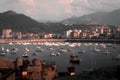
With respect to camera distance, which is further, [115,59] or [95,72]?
[115,59]

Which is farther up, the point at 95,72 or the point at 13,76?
the point at 95,72

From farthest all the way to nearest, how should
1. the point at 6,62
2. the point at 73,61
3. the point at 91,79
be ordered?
the point at 73,61
the point at 6,62
the point at 91,79

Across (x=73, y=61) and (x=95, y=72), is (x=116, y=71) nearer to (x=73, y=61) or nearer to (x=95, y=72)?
(x=95, y=72)

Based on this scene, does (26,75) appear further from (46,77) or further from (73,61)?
(73,61)

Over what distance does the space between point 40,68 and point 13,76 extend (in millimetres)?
2621

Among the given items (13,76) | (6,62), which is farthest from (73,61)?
(13,76)

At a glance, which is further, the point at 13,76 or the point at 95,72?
the point at 13,76

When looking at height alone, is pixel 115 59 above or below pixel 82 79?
below

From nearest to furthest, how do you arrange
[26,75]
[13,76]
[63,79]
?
[63,79]
[26,75]
[13,76]

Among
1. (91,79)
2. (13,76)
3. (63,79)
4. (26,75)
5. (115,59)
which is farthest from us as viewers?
(115,59)

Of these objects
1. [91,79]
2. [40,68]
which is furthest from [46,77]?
[91,79]

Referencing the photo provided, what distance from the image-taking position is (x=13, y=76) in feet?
59.3

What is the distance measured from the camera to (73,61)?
64.7 m

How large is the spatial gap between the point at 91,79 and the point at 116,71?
807 mm
